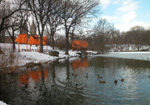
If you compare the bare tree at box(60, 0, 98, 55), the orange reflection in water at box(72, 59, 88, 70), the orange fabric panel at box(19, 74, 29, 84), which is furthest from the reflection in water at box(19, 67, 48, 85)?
the bare tree at box(60, 0, 98, 55)

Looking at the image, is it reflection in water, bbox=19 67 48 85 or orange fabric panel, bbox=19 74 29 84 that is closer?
orange fabric panel, bbox=19 74 29 84

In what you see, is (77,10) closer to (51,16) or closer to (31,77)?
(51,16)

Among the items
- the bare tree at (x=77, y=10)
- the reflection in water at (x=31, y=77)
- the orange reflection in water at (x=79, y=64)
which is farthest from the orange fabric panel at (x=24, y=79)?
the bare tree at (x=77, y=10)

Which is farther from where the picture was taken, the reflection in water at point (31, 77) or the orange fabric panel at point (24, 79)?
the reflection in water at point (31, 77)

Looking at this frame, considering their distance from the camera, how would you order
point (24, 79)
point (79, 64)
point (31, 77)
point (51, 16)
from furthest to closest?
point (51, 16)
point (79, 64)
point (31, 77)
point (24, 79)

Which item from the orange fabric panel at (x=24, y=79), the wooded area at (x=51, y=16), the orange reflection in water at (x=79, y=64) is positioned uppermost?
the wooded area at (x=51, y=16)

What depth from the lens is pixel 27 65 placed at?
59.9 feet

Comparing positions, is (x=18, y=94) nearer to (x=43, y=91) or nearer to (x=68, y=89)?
(x=43, y=91)

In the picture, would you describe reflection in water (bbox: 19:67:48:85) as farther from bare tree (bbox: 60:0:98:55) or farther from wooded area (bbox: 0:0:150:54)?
bare tree (bbox: 60:0:98:55)

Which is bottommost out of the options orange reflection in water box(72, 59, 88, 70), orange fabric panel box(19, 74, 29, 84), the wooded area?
orange fabric panel box(19, 74, 29, 84)

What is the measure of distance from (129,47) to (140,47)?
8.80 m

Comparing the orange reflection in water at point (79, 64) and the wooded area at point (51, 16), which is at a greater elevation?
the wooded area at point (51, 16)

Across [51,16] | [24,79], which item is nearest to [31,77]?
[24,79]

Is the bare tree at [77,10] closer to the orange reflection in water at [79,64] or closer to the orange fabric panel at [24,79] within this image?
the orange reflection in water at [79,64]
